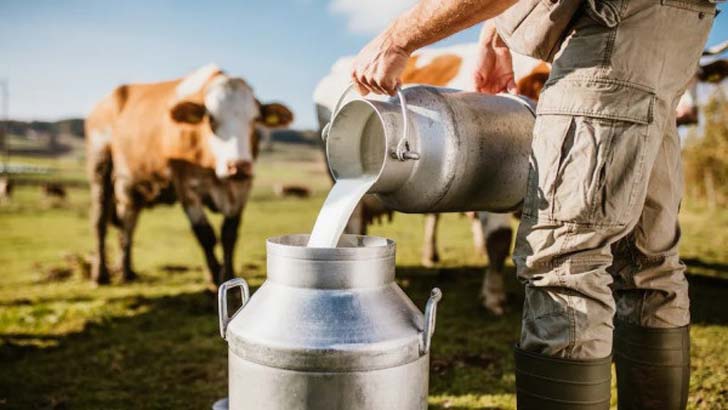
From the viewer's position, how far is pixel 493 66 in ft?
8.68

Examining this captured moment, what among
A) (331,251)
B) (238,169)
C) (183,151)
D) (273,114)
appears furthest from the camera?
(273,114)

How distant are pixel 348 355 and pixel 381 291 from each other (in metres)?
0.22

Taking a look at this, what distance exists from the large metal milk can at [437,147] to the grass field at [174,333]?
3.89 feet

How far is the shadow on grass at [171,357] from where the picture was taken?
10.2 ft

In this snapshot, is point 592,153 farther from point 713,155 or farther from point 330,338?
point 713,155

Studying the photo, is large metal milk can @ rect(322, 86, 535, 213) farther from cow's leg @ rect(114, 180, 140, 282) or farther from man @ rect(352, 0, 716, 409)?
cow's leg @ rect(114, 180, 140, 282)

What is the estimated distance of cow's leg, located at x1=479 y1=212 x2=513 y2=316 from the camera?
184 inches

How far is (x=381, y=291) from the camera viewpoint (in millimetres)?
1740

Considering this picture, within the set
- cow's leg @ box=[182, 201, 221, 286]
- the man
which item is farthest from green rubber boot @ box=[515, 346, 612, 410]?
cow's leg @ box=[182, 201, 221, 286]

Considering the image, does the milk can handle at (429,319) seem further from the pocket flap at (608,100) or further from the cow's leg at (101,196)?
the cow's leg at (101,196)

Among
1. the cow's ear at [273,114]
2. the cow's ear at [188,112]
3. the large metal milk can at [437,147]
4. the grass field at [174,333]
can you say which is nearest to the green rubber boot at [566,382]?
the large metal milk can at [437,147]

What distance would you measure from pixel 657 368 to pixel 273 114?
5.15 meters

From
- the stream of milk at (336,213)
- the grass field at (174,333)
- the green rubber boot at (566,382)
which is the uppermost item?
the stream of milk at (336,213)

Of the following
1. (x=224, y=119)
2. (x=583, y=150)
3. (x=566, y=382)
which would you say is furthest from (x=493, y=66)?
(x=224, y=119)
